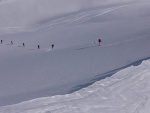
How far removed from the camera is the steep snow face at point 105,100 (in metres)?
7.13

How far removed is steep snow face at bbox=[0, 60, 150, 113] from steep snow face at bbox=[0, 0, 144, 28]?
63.7 ft

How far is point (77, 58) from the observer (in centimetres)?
1369

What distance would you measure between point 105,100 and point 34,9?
2423 centimetres

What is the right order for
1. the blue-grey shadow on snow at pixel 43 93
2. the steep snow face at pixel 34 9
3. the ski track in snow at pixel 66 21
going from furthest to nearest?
the steep snow face at pixel 34 9
the ski track in snow at pixel 66 21
the blue-grey shadow on snow at pixel 43 93

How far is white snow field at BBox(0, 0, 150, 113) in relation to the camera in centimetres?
777

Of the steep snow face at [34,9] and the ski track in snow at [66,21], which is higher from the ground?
the steep snow face at [34,9]

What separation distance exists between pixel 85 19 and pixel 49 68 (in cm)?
1271

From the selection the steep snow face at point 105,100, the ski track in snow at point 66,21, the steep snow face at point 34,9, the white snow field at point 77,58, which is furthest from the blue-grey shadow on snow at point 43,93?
the steep snow face at point 34,9

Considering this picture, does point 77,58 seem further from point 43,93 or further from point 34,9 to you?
point 34,9

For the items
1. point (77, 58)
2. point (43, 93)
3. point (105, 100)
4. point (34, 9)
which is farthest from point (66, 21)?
point (105, 100)

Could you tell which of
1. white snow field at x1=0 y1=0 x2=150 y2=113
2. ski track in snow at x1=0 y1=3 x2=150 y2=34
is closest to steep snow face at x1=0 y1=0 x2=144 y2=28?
white snow field at x1=0 y1=0 x2=150 y2=113

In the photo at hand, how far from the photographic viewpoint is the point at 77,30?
20.9 m

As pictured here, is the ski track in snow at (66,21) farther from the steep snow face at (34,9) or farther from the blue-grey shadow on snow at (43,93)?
the blue-grey shadow on snow at (43,93)

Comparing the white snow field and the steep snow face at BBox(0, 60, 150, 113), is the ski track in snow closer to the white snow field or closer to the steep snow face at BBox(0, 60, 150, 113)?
the white snow field
